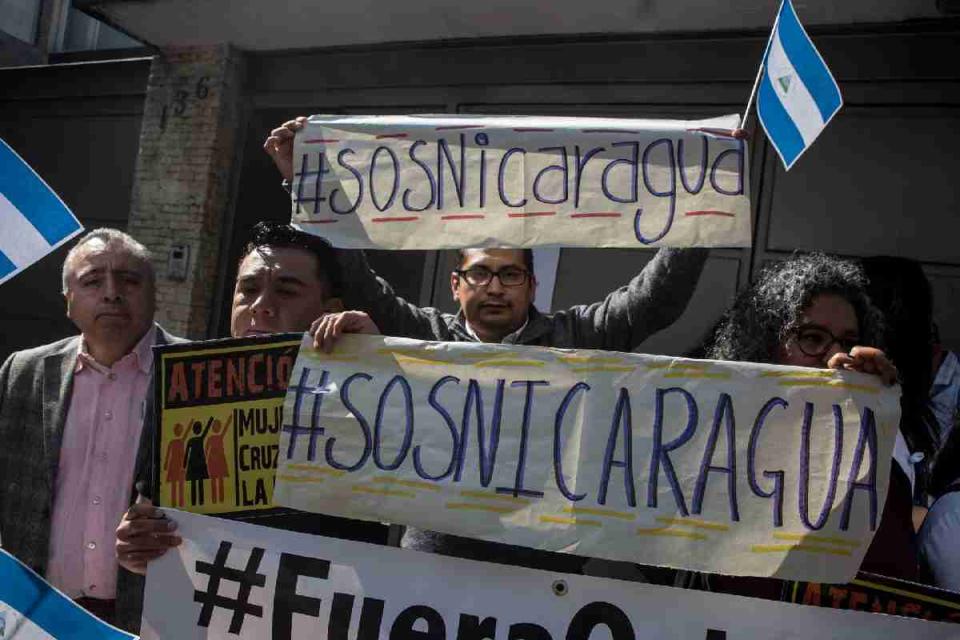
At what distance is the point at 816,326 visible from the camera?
1.91m

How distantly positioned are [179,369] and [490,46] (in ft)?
12.9

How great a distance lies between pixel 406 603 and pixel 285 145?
1065 millimetres

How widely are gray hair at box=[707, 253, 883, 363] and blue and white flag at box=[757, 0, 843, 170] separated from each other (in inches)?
10.6

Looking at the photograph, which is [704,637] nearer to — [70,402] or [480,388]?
[480,388]

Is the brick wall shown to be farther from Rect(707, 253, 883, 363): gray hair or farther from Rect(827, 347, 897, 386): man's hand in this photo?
Rect(827, 347, 897, 386): man's hand

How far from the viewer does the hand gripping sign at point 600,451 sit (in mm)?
1609

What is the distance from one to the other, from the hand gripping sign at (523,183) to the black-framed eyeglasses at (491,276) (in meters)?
0.36

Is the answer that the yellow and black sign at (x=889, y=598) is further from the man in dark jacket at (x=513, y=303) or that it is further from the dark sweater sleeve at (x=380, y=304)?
the dark sweater sleeve at (x=380, y=304)

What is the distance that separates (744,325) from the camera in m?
2.04

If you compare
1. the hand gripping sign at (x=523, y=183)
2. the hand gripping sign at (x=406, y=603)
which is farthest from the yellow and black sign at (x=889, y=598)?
the hand gripping sign at (x=523, y=183)

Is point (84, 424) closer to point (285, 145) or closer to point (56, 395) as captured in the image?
point (56, 395)

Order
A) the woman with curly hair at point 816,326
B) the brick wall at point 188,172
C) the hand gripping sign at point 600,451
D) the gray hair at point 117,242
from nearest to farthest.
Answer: the hand gripping sign at point 600,451, the woman with curly hair at point 816,326, the gray hair at point 117,242, the brick wall at point 188,172

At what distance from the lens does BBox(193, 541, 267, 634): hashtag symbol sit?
189 centimetres

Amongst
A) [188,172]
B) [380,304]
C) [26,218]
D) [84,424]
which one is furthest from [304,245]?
[188,172]
